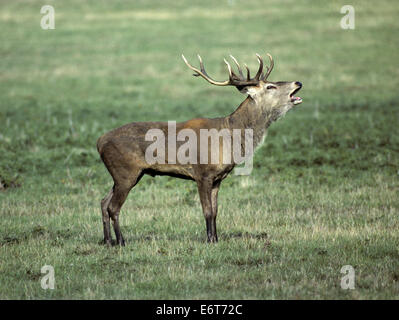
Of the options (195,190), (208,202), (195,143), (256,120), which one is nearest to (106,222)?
(208,202)

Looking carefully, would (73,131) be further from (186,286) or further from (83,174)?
(186,286)

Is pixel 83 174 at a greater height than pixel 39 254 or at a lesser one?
greater

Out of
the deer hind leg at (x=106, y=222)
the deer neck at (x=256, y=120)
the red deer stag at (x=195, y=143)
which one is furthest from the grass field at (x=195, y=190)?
the deer neck at (x=256, y=120)

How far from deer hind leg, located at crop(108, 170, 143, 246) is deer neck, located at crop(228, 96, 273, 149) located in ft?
5.78

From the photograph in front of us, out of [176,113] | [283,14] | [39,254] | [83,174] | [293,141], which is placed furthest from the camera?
[283,14]

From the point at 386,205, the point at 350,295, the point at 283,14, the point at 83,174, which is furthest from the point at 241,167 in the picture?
the point at 283,14

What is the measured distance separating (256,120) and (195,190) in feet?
13.0

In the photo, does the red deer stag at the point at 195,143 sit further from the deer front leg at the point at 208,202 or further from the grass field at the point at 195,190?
the grass field at the point at 195,190

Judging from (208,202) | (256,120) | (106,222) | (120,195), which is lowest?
(106,222)

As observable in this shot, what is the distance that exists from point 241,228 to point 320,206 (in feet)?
7.16

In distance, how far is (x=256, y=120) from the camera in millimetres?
10727

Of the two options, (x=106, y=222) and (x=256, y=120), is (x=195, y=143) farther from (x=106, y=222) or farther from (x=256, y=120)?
(x=106, y=222)

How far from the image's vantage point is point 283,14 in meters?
50.3

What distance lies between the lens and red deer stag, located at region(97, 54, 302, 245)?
33.9ft
